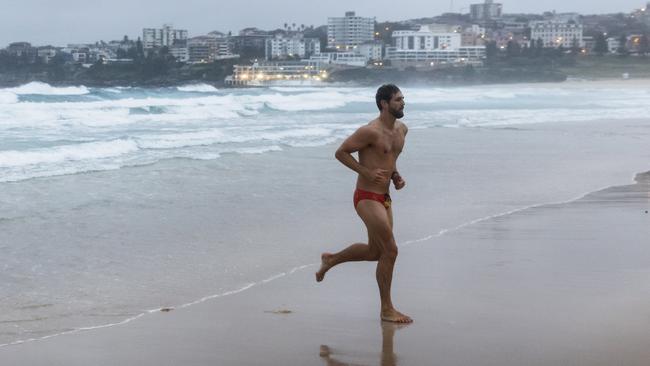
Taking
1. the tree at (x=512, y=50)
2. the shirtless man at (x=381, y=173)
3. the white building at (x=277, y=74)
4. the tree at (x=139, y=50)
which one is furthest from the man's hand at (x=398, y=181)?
the tree at (x=512, y=50)

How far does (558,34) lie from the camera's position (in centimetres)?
17550

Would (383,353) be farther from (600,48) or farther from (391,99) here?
(600,48)

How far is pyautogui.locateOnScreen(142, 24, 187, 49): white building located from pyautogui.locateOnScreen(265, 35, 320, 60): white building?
42.9 ft

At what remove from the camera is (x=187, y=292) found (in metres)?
7.21

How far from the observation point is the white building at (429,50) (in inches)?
5915

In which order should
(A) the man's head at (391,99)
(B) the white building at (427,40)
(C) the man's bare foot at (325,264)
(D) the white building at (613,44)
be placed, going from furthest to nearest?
(B) the white building at (427,40)
(D) the white building at (613,44)
(C) the man's bare foot at (325,264)
(A) the man's head at (391,99)

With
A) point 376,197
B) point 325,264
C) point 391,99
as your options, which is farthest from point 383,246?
point 391,99

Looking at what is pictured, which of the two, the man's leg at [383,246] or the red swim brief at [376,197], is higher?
the red swim brief at [376,197]

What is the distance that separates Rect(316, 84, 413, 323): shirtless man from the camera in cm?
608

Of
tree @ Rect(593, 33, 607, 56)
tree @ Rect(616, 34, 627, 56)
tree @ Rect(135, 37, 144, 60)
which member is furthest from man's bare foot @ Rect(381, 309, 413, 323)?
tree @ Rect(593, 33, 607, 56)

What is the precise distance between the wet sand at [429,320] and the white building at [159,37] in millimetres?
145590

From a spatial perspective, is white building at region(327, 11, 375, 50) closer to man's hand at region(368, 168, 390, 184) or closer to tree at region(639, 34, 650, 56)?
tree at region(639, 34, 650, 56)

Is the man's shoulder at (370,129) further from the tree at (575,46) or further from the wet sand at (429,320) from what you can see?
the tree at (575,46)

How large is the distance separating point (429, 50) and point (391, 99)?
15569 centimetres
